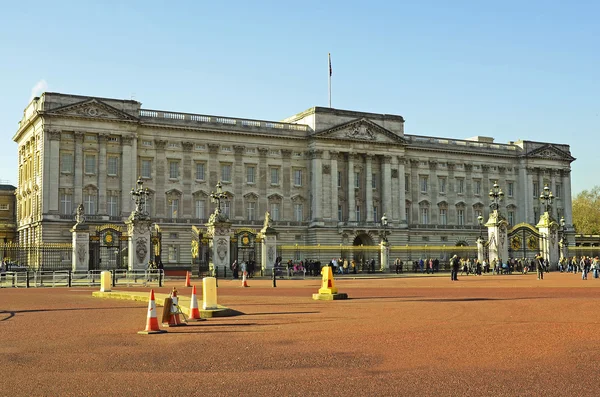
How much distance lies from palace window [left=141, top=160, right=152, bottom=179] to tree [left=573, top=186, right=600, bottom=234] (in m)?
67.4

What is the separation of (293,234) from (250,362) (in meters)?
67.6

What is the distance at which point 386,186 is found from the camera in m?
A: 83.0

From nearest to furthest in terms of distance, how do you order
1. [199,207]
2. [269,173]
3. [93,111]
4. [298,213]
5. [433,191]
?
[93,111] → [199,207] → [269,173] → [298,213] → [433,191]

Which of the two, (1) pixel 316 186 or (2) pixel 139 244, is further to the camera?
(1) pixel 316 186

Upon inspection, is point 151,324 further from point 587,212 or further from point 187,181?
point 587,212

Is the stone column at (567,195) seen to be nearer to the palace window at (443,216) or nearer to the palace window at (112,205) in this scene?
the palace window at (443,216)

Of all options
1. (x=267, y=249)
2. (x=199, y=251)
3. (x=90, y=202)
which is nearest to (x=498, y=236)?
(x=267, y=249)

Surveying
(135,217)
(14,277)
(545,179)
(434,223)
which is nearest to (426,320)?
(14,277)

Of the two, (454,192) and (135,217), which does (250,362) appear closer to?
(135,217)

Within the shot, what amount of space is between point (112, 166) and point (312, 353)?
61.5 meters

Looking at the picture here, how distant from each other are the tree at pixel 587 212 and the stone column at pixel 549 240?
55.7 metres

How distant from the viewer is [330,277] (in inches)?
1002

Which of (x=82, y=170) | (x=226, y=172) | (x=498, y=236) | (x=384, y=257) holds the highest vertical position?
(x=226, y=172)

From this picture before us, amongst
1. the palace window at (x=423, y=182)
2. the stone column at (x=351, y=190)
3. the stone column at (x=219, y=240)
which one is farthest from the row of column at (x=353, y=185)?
the stone column at (x=219, y=240)
